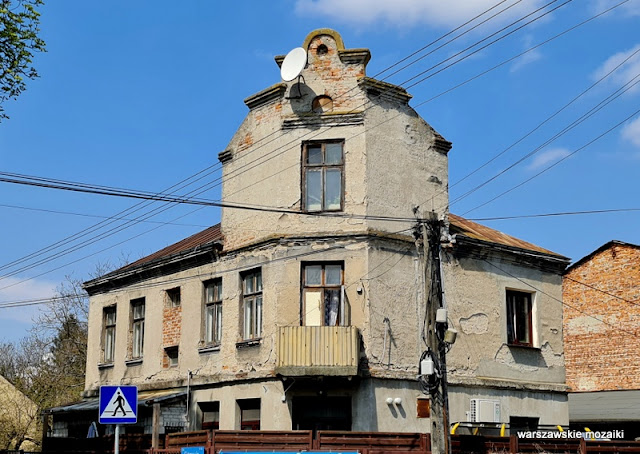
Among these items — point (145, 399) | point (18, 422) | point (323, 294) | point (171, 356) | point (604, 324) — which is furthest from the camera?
point (18, 422)

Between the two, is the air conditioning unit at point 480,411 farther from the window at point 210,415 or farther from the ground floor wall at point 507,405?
the window at point 210,415

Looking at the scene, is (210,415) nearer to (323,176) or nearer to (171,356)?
(171,356)

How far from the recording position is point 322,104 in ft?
72.8

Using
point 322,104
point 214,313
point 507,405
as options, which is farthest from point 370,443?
point 322,104

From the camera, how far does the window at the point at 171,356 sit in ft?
83.6

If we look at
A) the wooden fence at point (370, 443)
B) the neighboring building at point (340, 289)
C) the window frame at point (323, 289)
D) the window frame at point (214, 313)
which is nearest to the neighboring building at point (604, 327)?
the neighboring building at point (340, 289)

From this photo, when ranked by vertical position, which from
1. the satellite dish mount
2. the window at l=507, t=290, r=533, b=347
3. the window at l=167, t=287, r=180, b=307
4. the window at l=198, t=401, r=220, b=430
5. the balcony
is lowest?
the window at l=198, t=401, r=220, b=430

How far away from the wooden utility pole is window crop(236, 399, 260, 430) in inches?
211

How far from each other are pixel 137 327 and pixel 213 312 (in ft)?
15.0

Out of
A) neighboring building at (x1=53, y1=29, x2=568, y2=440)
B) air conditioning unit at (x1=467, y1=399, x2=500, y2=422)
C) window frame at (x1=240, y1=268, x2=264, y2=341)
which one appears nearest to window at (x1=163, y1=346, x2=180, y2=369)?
neighboring building at (x1=53, y1=29, x2=568, y2=440)

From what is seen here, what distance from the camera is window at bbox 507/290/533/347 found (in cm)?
2405

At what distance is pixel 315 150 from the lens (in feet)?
72.4

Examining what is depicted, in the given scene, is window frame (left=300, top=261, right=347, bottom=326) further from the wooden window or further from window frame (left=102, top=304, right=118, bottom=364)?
window frame (left=102, top=304, right=118, bottom=364)

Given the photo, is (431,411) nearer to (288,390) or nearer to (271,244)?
(288,390)
